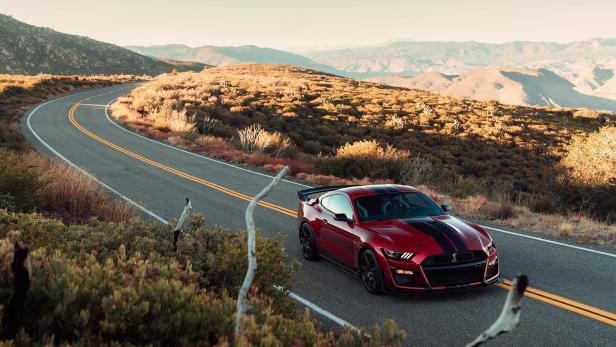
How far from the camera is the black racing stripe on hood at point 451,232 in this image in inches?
281

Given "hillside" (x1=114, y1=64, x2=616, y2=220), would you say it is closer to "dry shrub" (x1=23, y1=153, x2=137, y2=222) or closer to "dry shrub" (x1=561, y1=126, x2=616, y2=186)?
"dry shrub" (x1=561, y1=126, x2=616, y2=186)

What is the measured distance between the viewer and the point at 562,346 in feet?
18.7

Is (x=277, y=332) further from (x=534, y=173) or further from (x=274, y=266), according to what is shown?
(x=534, y=173)

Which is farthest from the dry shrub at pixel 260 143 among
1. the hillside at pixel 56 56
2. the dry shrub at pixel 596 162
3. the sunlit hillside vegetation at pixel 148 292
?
the hillside at pixel 56 56

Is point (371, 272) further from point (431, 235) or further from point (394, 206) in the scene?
point (394, 206)

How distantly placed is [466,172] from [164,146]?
16343 mm

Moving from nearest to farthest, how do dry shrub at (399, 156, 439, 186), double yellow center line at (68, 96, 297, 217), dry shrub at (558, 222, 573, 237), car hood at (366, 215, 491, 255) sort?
car hood at (366, 215, 491, 255) → dry shrub at (558, 222, 573, 237) → double yellow center line at (68, 96, 297, 217) → dry shrub at (399, 156, 439, 186)

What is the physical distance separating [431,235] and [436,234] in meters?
0.08

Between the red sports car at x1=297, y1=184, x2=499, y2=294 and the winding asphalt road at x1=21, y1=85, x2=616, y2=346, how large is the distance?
0.99 feet

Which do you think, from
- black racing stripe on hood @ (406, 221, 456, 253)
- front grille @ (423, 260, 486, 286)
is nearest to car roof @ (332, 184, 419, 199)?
black racing stripe on hood @ (406, 221, 456, 253)

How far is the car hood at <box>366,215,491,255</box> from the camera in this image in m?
7.12

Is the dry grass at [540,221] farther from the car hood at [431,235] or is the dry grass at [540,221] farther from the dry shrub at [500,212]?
the car hood at [431,235]

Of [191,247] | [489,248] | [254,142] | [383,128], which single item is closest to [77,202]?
[191,247]

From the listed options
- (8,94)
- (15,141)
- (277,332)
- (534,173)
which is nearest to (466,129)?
(534,173)
